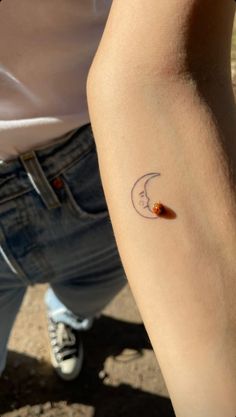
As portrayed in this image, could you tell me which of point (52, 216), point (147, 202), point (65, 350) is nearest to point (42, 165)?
point (52, 216)

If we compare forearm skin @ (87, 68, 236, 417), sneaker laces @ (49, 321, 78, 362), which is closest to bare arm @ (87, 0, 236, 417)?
forearm skin @ (87, 68, 236, 417)

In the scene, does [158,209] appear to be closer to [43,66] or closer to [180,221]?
[180,221]

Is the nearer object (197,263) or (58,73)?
(197,263)

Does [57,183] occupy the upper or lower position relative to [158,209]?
upper

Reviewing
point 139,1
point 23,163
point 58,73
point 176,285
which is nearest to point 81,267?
point 23,163

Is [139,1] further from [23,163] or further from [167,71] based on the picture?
[23,163]

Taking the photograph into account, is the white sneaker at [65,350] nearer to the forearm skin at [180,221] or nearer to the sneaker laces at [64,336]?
the sneaker laces at [64,336]

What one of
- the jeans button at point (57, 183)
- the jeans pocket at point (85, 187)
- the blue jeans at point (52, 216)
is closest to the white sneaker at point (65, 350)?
the blue jeans at point (52, 216)
